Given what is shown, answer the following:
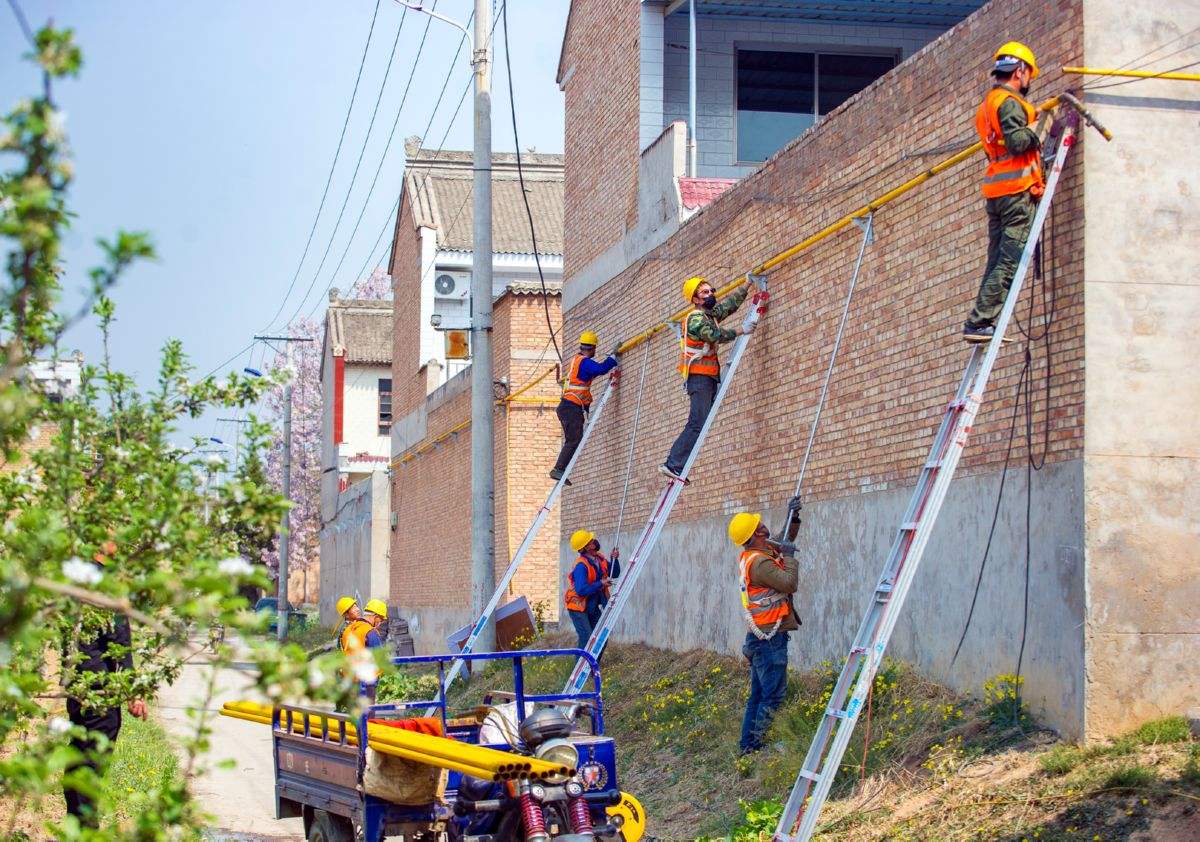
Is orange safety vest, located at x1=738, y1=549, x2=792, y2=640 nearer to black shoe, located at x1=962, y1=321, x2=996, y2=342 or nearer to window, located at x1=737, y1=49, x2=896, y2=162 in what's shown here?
black shoe, located at x1=962, y1=321, x2=996, y2=342

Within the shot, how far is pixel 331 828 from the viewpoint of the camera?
9.28 metres

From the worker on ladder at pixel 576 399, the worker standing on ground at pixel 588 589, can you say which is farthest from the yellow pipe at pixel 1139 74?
the worker on ladder at pixel 576 399

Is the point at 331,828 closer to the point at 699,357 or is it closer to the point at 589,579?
the point at 699,357

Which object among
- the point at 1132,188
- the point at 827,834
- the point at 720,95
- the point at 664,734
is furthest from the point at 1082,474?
the point at 720,95

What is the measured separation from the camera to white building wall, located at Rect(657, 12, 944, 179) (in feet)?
70.8

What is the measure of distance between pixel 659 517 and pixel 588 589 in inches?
139

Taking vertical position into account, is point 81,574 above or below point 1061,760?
above

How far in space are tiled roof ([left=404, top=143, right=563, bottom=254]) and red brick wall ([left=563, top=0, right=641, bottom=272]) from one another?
48.9ft

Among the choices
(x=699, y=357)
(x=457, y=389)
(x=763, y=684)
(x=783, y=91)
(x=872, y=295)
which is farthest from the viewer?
(x=457, y=389)

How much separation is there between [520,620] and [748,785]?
8857 millimetres

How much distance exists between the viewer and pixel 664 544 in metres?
17.4

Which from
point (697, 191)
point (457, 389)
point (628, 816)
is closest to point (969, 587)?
point (628, 816)

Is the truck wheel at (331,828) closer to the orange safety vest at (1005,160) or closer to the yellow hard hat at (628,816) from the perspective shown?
the yellow hard hat at (628,816)

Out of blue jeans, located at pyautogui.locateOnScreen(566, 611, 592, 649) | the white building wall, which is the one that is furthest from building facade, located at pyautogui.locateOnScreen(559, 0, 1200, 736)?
the white building wall
